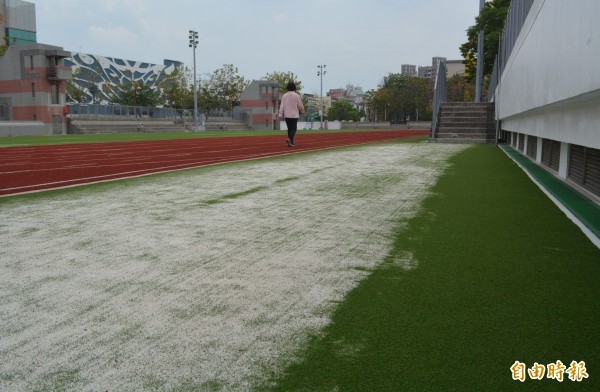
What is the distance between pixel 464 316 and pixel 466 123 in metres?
19.2

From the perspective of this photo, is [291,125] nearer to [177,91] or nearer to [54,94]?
[54,94]

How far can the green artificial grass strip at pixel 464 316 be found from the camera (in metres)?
1.75

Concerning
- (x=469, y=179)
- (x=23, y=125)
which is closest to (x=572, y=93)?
(x=469, y=179)

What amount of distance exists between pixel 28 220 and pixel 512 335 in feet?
12.7

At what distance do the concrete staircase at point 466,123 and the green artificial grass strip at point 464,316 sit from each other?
50.3 ft

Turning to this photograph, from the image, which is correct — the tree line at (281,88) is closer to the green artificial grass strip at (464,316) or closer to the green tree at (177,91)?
the green tree at (177,91)

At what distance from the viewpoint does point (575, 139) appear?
5375 millimetres

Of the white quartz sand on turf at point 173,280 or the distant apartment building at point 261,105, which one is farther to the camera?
the distant apartment building at point 261,105

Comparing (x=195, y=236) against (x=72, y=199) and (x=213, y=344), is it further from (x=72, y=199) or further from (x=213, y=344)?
(x=72, y=199)

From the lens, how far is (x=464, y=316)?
2254mm

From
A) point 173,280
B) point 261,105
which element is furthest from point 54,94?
point 173,280

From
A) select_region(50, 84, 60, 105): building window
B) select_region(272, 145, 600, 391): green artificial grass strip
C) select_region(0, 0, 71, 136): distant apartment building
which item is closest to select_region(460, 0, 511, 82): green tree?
select_region(0, 0, 71, 136): distant apartment building

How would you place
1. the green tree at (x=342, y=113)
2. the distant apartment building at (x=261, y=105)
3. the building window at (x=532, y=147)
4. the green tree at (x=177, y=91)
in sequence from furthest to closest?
the green tree at (x=342, y=113) < the green tree at (x=177, y=91) < the distant apartment building at (x=261, y=105) < the building window at (x=532, y=147)

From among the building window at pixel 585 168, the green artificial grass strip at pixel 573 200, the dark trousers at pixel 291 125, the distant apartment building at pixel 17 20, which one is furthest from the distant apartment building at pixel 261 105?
the building window at pixel 585 168
